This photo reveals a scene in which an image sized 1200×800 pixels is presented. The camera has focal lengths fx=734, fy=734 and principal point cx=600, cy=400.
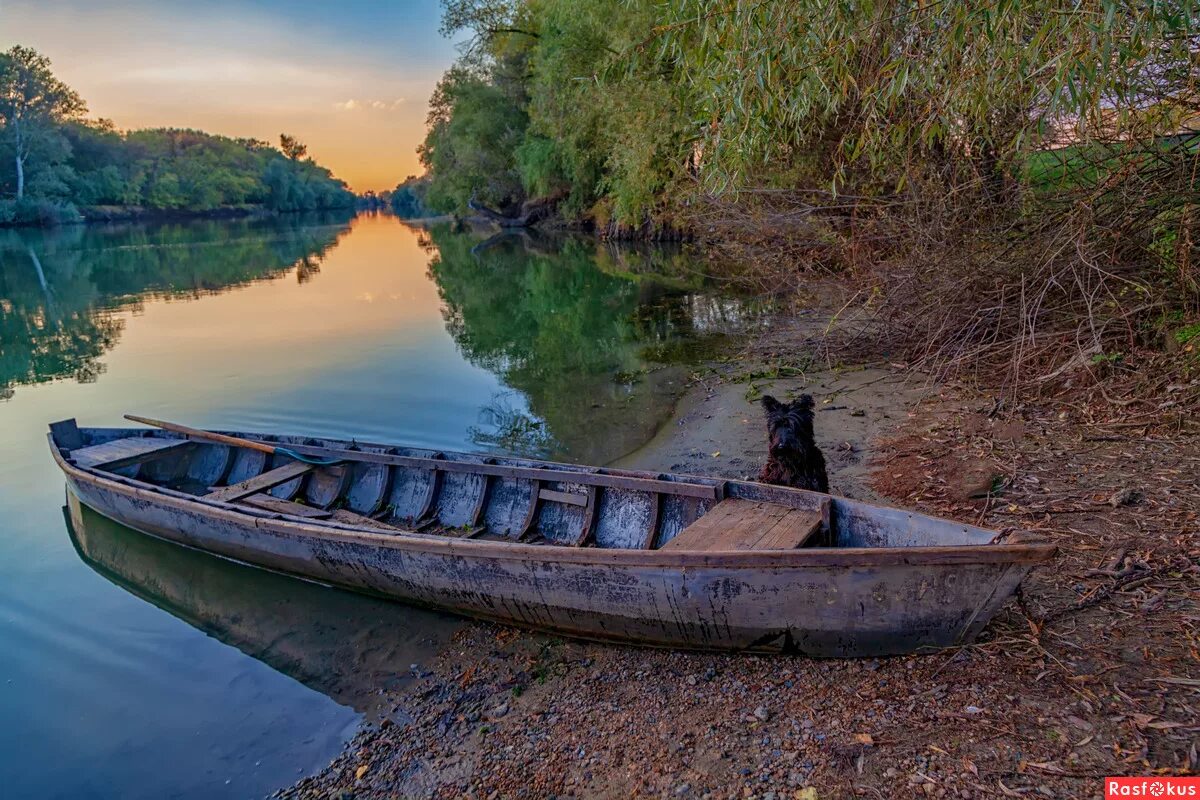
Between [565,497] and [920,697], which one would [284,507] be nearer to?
[565,497]

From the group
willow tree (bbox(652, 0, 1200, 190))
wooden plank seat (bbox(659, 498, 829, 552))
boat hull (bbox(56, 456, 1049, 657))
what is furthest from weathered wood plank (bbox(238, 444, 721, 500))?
willow tree (bbox(652, 0, 1200, 190))

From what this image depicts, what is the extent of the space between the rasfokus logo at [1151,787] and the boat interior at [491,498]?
3.86 feet

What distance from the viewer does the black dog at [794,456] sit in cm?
529

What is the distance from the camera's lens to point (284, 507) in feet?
21.9

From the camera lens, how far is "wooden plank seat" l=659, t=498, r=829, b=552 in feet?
14.0

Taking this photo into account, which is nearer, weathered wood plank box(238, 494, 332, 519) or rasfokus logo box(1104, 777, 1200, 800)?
rasfokus logo box(1104, 777, 1200, 800)

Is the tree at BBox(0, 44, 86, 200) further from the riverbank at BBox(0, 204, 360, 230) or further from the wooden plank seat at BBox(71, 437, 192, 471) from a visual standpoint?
the wooden plank seat at BBox(71, 437, 192, 471)

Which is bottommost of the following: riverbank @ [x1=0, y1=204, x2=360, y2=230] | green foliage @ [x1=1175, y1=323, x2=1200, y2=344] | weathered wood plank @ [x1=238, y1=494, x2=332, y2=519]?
weathered wood plank @ [x1=238, y1=494, x2=332, y2=519]

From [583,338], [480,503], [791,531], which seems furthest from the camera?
[583,338]

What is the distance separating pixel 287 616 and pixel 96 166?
84.3m

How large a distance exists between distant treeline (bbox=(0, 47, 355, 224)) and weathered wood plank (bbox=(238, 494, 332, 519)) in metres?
70.9

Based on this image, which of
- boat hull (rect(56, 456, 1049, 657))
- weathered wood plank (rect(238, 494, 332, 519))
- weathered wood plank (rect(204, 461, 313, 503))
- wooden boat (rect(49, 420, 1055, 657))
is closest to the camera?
boat hull (rect(56, 456, 1049, 657))

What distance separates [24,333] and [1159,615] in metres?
21.7

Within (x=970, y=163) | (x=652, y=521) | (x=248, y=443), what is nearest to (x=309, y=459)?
(x=248, y=443)
